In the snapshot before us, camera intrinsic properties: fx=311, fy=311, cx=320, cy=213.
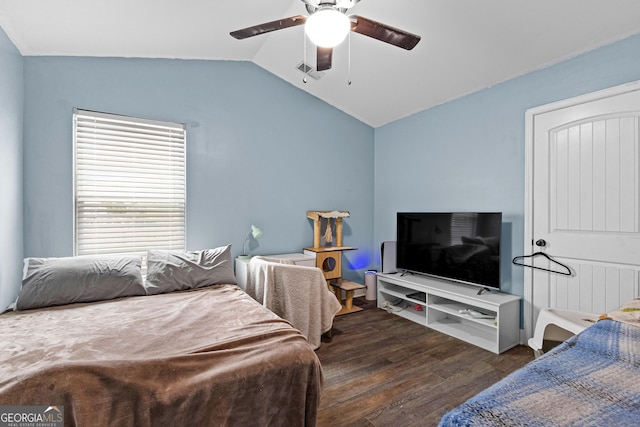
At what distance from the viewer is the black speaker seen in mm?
3820

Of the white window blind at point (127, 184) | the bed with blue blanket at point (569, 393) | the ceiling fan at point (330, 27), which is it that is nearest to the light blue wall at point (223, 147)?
the white window blind at point (127, 184)

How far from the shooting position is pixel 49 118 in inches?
105

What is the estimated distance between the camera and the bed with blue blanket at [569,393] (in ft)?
2.01

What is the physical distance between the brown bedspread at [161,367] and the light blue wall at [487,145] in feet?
8.10

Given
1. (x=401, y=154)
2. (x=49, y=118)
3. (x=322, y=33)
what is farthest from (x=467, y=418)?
(x=401, y=154)

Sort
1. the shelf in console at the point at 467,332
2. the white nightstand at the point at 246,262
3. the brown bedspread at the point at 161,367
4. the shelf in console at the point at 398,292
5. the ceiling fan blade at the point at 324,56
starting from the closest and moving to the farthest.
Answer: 1. the brown bedspread at the point at 161,367
2. the ceiling fan blade at the point at 324,56
3. the shelf in console at the point at 467,332
4. the white nightstand at the point at 246,262
5. the shelf in console at the point at 398,292

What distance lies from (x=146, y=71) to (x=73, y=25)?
76 cm

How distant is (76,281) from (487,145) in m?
3.84

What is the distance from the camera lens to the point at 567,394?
69cm

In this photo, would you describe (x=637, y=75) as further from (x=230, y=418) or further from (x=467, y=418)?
(x=230, y=418)

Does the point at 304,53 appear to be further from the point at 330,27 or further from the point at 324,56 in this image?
the point at 330,27

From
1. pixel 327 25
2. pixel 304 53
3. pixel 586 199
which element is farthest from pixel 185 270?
pixel 586 199

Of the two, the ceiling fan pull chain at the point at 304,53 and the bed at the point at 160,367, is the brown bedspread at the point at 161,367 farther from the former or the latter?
the ceiling fan pull chain at the point at 304,53

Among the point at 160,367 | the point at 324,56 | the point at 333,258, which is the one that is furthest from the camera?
the point at 333,258
